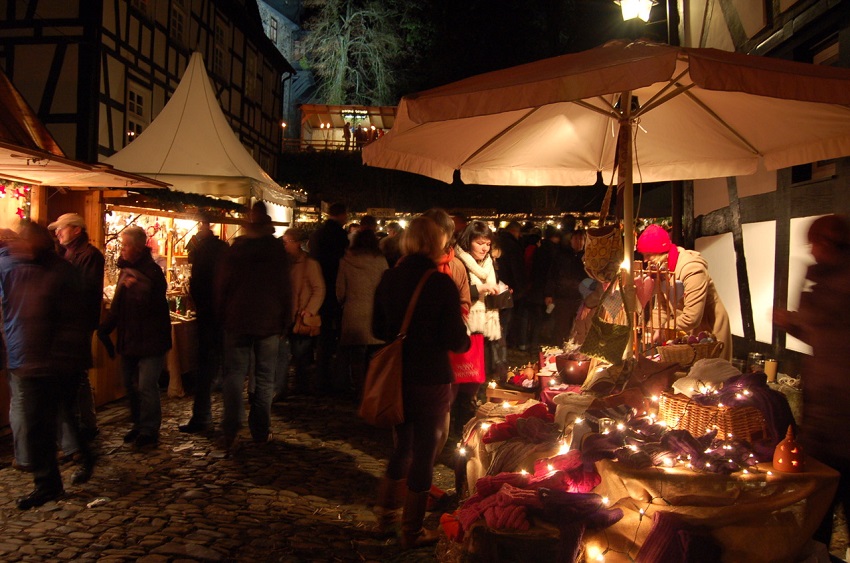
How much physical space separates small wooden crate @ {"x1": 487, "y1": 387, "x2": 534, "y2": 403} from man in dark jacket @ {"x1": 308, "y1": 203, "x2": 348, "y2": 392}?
120 inches

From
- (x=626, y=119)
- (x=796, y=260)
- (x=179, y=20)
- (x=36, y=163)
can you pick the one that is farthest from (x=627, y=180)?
(x=179, y=20)

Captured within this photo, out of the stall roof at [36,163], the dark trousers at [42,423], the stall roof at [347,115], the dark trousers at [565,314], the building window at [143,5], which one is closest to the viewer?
the dark trousers at [42,423]

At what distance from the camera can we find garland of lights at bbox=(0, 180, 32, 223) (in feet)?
21.0

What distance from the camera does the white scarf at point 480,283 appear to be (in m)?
5.99

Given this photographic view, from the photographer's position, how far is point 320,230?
7.77m

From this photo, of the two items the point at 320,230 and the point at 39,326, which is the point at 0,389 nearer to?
the point at 39,326

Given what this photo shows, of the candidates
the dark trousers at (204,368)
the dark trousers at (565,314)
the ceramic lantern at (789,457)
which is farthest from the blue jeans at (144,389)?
the dark trousers at (565,314)

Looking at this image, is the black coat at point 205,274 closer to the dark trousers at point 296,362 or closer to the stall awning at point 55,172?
the stall awning at point 55,172

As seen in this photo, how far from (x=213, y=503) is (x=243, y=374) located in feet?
4.09

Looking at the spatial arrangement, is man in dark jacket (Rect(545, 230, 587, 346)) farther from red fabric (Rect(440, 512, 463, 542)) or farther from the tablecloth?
the tablecloth

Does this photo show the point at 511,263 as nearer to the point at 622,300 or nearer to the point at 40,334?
the point at 622,300

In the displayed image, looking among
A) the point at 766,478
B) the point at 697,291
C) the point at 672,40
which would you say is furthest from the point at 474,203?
the point at 766,478

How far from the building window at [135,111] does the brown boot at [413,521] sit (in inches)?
533

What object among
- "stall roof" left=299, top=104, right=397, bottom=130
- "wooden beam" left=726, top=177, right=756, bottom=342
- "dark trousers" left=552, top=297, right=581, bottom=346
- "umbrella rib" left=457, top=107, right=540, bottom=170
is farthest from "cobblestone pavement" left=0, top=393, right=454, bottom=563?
"stall roof" left=299, top=104, right=397, bottom=130
